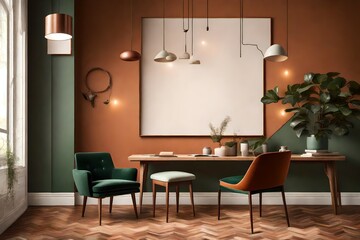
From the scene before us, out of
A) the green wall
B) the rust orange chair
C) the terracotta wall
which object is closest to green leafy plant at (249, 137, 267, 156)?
the terracotta wall

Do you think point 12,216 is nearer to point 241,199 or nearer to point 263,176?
point 263,176

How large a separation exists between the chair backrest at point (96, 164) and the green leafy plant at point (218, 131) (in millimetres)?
1357

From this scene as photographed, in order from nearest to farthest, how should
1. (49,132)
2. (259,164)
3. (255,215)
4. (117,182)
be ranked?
(259,164) → (117,182) → (255,215) → (49,132)

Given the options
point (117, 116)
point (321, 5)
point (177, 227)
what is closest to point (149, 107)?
point (117, 116)

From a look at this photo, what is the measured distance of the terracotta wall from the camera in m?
5.53

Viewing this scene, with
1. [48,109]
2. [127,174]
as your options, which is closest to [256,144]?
[127,174]

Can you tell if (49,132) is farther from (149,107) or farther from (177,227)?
(177,227)

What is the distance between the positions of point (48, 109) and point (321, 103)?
11.4 feet

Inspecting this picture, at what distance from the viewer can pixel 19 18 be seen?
494cm

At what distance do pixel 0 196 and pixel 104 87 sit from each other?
208 centimetres

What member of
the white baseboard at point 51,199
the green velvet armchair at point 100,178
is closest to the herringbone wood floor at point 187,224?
the white baseboard at point 51,199

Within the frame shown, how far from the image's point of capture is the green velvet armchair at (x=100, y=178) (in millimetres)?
4383

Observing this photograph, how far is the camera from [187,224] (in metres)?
4.35

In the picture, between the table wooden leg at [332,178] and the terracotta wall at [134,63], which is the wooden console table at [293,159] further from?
the terracotta wall at [134,63]
